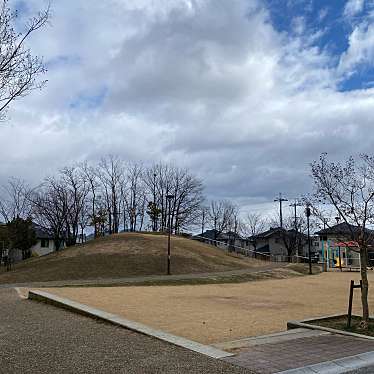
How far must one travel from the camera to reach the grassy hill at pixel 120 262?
1099 inches

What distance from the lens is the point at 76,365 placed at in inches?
228

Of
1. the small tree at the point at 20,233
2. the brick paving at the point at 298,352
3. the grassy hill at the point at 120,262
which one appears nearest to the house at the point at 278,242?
the grassy hill at the point at 120,262

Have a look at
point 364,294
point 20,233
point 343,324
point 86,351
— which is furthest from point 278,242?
point 86,351

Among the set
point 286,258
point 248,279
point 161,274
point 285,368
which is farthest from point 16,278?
point 286,258

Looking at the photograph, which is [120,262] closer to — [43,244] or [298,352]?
[298,352]

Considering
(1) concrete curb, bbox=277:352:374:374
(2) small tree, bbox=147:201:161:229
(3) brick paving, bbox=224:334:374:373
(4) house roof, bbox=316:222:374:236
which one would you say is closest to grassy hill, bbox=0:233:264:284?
(2) small tree, bbox=147:201:161:229

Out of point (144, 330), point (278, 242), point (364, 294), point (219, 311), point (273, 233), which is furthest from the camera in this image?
point (278, 242)

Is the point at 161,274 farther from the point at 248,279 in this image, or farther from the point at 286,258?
the point at 286,258

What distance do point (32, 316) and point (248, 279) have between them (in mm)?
18425

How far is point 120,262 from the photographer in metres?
31.5

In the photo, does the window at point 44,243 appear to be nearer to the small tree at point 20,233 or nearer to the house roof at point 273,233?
the small tree at point 20,233

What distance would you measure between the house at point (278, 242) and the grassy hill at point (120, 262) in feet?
107

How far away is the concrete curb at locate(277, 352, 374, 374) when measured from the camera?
18.5ft

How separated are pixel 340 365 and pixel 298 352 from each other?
0.78 meters
